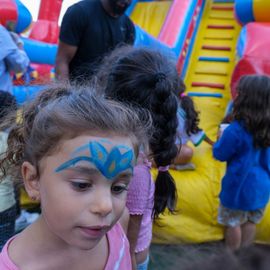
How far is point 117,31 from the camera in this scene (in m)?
2.54

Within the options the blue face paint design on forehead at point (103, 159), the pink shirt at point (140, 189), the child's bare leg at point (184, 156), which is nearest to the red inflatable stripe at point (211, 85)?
the child's bare leg at point (184, 156)

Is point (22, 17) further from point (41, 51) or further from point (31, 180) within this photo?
point (31, 180)

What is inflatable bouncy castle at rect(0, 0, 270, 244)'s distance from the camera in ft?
9.31

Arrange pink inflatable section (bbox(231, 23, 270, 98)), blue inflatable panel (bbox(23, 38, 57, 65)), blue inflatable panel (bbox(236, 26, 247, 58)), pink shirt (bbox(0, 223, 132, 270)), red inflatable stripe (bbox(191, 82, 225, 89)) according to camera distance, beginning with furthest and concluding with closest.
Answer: blue inflatable panel (bbox(23, 38, 57, 65)), red inflatable stripe (bbox(191, 82, 225, 89)), blue inflatable panel (bbox(236, 26, 247, 58)), pink inflatable section (bbox(231, 23, 270, 98)), pink shirt (bbox(0, 223, 132, 270))

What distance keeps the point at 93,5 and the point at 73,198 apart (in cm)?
183

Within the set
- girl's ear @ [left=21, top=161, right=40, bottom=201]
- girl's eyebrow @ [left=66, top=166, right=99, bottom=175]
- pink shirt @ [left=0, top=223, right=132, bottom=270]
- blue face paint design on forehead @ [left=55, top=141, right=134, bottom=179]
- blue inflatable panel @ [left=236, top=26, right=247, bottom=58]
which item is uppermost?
blue face paint design on forehead @ [left=55, top=141, right=134, bottom=179]

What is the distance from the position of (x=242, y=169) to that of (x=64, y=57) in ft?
4.21

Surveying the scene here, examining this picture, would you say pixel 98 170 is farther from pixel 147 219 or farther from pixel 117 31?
pixel 117 31

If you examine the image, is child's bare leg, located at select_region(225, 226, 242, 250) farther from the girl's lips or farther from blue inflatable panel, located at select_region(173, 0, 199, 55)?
blue inflatable panel, located at select_region(173, 0, 199, 55)

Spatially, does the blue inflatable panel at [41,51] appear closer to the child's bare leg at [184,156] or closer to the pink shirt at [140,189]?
the child's bare leg at [184,156]

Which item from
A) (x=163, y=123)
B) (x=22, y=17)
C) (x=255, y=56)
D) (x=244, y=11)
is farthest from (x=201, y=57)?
(x=163, y=123)

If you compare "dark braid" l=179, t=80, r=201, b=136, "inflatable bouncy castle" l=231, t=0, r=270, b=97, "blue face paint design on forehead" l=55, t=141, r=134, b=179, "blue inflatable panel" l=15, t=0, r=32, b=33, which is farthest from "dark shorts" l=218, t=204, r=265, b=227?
"blue inflatable panel" l=15, t=0, r=32, b=33

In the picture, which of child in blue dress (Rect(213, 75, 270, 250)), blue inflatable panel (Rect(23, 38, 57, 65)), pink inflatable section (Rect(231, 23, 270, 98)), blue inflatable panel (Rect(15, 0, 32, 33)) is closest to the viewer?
child in blue dress (Rect(213, 75, 270, 250))

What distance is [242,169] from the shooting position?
243 centimetres
